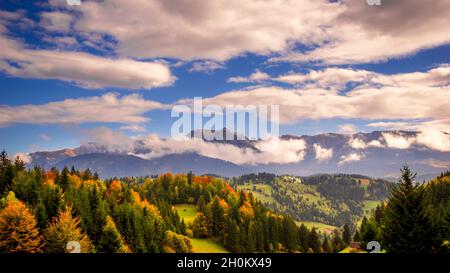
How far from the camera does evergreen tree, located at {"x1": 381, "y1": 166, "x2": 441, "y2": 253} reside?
2816cm

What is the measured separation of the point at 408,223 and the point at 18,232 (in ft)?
179

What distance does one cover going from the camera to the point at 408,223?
1212 inches

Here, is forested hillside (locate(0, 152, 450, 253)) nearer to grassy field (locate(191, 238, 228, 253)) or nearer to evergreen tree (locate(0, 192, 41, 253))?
evergreen tree (locate(0, 192, 41, 253))

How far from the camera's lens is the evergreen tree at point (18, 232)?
1966 inches

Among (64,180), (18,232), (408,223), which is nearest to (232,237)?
(64,180)

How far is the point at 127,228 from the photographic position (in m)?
98.0

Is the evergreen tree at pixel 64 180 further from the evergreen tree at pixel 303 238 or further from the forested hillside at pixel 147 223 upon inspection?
the evergreen tree at pixel 303 238

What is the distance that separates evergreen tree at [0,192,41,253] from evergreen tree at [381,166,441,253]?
39.9m

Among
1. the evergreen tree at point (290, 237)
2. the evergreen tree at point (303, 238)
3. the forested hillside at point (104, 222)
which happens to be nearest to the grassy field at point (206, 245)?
the forested hillside at point (104, 222)
